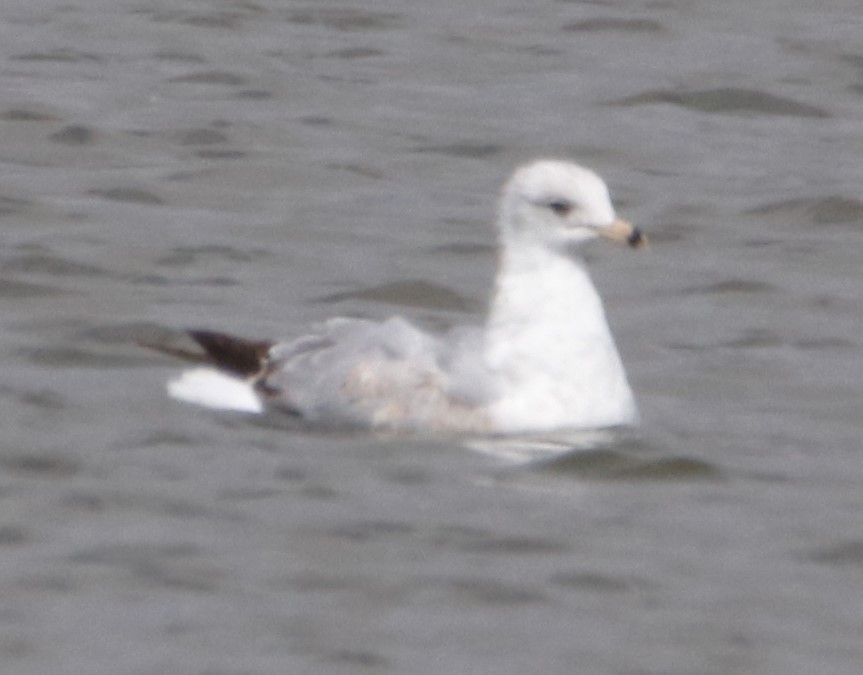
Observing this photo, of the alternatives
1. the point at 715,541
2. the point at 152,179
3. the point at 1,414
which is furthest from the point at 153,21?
the point at 715,541

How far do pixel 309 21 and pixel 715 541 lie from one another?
1080cm

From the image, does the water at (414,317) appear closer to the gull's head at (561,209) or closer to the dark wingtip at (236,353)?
the dark wingtip at (236,353)

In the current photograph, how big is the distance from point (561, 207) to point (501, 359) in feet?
2.22

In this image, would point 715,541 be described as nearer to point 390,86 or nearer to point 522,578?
point 522,578

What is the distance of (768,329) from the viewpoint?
1344 centimetres

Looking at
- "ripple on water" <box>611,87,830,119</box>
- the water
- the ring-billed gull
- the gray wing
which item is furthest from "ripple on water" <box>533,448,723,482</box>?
"ripple on water" <box>611,87,830,119</box>

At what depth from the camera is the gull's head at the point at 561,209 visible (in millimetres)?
11117

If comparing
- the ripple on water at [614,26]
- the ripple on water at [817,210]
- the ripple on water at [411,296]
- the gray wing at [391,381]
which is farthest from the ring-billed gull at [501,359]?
the ripple on water at [614,26]

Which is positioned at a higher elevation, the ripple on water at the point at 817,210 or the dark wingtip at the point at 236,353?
the dark wingtip at the point at 236,353

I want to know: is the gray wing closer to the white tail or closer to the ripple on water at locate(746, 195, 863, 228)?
the white tail

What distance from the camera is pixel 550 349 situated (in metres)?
11.0

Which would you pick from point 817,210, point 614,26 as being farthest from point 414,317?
point 614,26

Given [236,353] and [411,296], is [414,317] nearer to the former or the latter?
[411,296]

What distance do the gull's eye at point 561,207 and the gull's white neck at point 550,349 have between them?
16 cm
